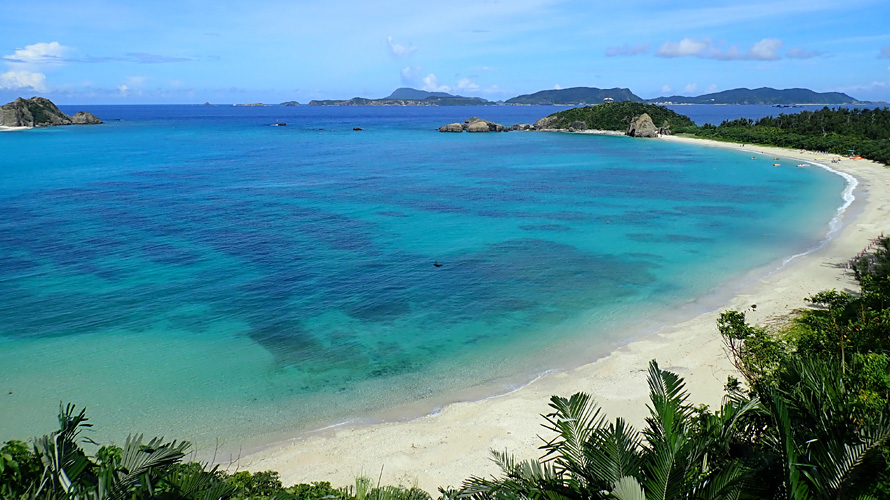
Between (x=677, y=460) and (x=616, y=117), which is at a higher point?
(x=616, y=117)

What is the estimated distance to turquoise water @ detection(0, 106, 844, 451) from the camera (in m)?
21.9

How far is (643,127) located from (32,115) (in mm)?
184547

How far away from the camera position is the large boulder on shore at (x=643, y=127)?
143 m

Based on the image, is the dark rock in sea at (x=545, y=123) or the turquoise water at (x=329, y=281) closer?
the turquoise water at (x=329, y=281)

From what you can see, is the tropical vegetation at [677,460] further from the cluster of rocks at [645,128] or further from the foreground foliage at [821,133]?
the cluster of rocks at [645,128]

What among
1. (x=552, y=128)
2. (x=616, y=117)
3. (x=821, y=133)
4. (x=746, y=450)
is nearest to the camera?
(x=746, y=450)

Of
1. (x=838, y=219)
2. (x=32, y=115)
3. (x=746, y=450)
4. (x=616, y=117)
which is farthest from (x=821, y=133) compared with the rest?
(x=32, y=115)

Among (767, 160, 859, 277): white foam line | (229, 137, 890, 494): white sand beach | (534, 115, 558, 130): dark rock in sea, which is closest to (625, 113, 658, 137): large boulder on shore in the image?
(534, 115, 558, 130): dark rock in sea

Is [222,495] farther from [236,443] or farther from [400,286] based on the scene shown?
[400,286]

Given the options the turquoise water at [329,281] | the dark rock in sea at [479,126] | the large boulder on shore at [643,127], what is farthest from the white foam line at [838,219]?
the dark rock in sea at [479,126]

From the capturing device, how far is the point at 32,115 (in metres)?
181

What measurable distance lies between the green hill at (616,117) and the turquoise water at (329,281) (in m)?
84.8

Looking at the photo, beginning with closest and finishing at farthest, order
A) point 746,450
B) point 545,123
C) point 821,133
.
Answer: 1. point 746,450
2. point 821,133
3. point 545,123

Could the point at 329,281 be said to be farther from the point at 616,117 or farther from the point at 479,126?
the point at 616,117
